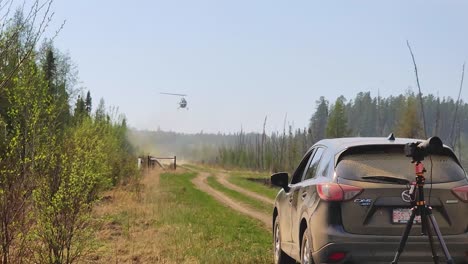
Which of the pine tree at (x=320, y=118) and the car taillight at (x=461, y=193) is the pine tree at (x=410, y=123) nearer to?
the pine tree at (x=320, y=118)

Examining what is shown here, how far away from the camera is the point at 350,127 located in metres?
117

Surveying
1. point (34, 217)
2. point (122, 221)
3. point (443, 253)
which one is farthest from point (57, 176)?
point (122, 221)

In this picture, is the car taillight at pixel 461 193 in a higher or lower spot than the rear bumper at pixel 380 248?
higher

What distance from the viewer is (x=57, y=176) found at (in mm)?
8898

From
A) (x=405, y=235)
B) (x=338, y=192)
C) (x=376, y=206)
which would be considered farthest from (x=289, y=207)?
(x=405, y=235)

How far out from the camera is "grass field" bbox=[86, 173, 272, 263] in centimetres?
1038

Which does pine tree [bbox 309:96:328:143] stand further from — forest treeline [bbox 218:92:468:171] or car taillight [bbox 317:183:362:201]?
car taillight [bbox 317:183:362:201]

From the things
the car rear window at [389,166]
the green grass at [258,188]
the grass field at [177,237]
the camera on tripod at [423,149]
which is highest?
the camera on tripod at [423,149]

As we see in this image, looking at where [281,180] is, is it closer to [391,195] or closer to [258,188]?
[391,195]

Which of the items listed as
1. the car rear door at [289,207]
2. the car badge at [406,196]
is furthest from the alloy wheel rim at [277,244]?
the car badge at [406,196]

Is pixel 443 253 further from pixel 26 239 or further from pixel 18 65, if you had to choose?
pixel 26 239

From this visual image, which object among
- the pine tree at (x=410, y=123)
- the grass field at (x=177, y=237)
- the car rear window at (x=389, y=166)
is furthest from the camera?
the pine tree at (x=410, y=123)

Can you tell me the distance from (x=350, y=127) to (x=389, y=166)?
11343cm

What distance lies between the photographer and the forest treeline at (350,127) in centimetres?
7094
